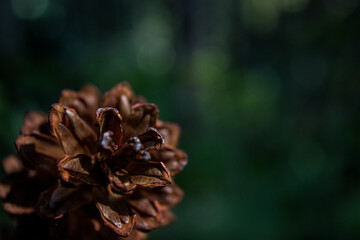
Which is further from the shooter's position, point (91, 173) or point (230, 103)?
point (230, 103)

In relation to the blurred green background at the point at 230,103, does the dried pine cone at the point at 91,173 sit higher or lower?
higher

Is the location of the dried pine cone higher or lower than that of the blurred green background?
higher

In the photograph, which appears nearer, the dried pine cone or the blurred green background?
the dried pine cone

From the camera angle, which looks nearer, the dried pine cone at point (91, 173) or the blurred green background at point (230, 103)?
the dried pine cone at point (91, 173)

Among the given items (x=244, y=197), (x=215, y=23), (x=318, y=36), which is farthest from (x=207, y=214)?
(x=215, y=23)
